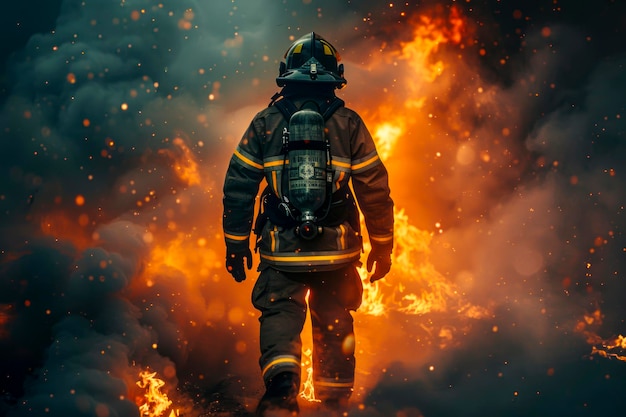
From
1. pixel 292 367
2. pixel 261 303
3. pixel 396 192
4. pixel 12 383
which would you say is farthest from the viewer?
pixel 396 192

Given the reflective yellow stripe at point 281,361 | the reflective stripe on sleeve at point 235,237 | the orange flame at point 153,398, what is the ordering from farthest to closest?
the orange flame at point 153,398 → the reflective stripe on sleeve at point 235,237 → the reflective yellow stripe at point 281,361

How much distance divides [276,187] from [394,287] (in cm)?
582

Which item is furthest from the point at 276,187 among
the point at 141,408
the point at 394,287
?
the point at 394,287

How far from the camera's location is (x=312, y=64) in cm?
464

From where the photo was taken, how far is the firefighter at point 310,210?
423 cm

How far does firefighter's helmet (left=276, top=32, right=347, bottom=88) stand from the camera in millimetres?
4594

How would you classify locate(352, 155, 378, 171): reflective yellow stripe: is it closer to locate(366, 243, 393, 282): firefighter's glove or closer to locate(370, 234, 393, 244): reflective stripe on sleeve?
locate(370, 234, 393, 244): reflective stripe on sleeve

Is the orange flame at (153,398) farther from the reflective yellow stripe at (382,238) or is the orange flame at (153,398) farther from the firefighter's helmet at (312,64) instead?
the firefighter's helmet at (312,64)

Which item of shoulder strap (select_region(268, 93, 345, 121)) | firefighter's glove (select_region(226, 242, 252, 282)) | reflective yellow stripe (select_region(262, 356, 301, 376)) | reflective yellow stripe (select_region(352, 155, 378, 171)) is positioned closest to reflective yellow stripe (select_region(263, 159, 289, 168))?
shoulder strap (select_region(268, 93, 345, 121))

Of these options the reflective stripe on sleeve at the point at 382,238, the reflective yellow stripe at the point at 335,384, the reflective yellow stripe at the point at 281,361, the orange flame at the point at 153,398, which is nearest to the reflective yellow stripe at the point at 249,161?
the reflective stripe on sleeve at the point at 382,238

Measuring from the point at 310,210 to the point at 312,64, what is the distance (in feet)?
5.30

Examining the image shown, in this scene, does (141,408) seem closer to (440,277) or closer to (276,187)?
(276,187)

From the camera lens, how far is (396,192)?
33.9 ft

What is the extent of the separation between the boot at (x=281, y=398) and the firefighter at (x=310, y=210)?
0.66ft
